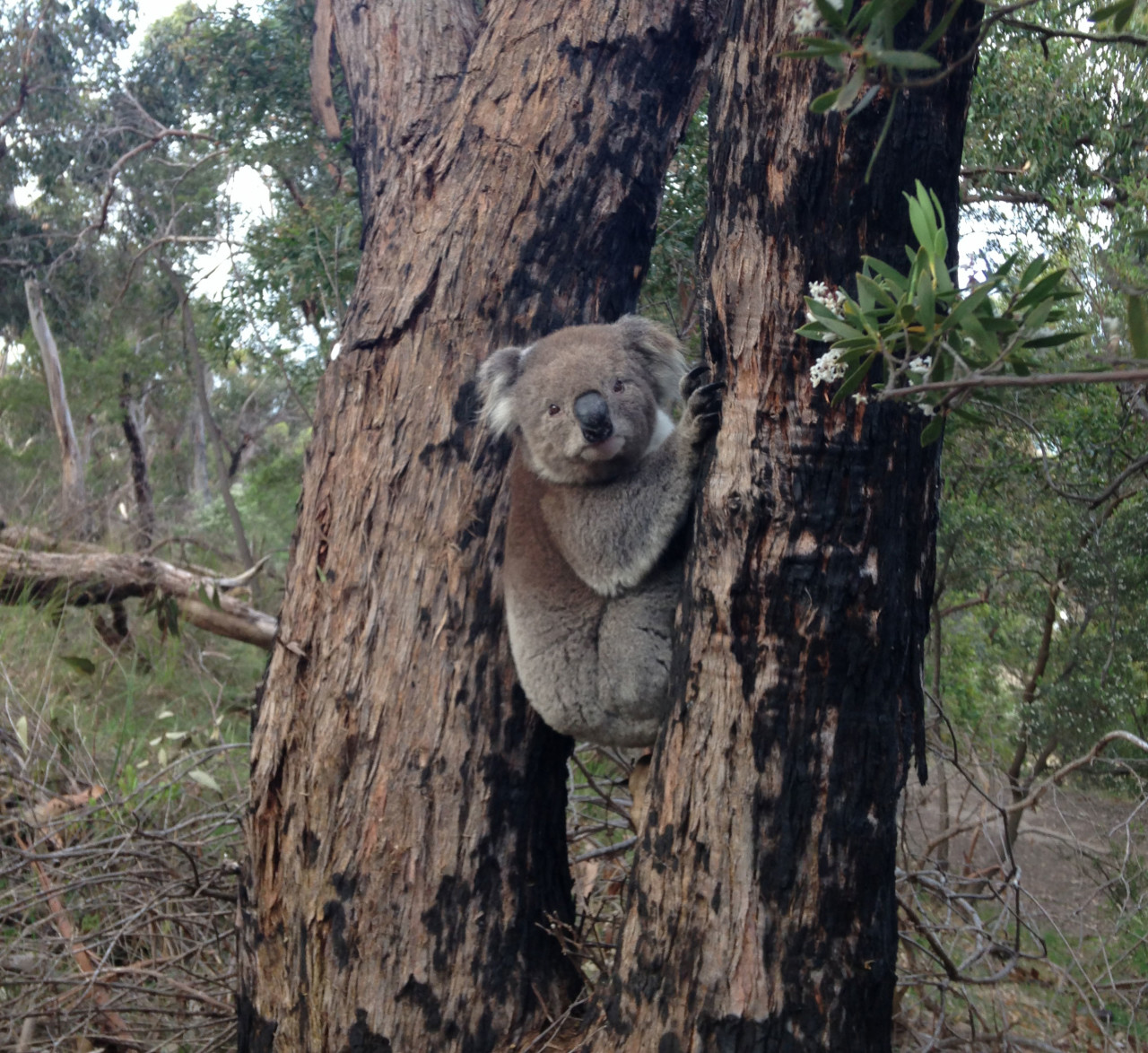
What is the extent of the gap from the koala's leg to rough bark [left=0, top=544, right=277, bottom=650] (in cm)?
399

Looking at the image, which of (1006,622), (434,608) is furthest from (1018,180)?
(434,608)

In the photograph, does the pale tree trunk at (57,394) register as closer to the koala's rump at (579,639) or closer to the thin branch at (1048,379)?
the koala's rump at (579,639)

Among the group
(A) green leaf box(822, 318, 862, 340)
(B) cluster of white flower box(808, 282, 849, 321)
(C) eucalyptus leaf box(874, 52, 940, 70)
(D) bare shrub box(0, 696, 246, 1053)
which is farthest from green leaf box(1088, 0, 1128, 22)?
(D) bare shrub box(0, 696, 246, 1053)

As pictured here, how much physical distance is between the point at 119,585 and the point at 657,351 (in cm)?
470

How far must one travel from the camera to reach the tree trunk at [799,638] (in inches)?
66.4

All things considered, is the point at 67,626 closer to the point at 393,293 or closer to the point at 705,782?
the point at 393,293

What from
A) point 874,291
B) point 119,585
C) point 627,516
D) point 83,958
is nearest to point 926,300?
point 874,291

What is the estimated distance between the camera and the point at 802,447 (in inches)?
67.5

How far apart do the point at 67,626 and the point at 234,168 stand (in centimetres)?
376

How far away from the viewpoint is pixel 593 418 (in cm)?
257

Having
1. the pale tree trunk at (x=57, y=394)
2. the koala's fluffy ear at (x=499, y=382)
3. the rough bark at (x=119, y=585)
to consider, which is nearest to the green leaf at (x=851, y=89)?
the koala's fluffy ear at (x=499, y=382)

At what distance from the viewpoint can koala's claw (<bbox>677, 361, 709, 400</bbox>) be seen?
2.09 m

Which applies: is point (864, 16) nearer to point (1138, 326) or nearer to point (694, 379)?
point (1138, 326)

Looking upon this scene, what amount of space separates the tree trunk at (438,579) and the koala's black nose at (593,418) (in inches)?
10.7
